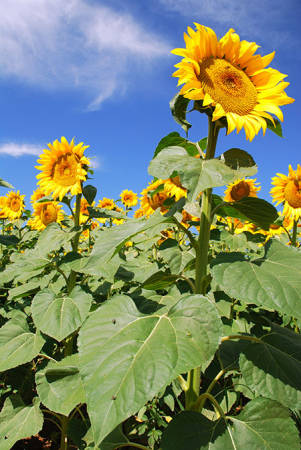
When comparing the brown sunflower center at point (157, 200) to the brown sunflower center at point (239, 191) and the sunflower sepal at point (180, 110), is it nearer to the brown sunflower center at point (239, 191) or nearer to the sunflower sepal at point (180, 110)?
the brown sunflower center at point (239, 191)

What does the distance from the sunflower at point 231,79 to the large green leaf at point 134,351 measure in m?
0.79

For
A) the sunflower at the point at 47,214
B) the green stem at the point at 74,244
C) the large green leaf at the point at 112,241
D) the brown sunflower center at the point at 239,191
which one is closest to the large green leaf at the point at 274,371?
the large green leaf at the point at 112,241

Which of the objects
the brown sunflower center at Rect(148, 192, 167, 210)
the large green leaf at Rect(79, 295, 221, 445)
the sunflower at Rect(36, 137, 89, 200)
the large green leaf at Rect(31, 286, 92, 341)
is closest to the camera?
the large green leaf at Rect(79, 295, 221, 445)

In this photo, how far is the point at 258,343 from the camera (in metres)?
1.40

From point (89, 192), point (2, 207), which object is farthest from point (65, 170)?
point (2, 207)

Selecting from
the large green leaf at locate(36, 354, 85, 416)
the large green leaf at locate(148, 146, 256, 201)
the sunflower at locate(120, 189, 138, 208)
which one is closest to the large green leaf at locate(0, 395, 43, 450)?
the large green leaf at locate(36, 354, 85, 416)

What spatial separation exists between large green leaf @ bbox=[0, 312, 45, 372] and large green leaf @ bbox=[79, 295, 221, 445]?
1112mm

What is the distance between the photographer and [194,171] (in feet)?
3.97

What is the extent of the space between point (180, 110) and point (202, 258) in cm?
69

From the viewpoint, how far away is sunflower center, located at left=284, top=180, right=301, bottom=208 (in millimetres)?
4113

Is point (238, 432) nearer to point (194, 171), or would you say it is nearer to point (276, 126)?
point (194, 171)

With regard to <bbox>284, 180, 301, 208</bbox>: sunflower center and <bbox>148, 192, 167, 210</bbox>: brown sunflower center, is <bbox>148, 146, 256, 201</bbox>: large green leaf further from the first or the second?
<bbox>284, 180, 301, 208</bbox>: sunflower center

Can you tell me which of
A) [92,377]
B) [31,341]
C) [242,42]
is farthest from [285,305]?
[31,341]

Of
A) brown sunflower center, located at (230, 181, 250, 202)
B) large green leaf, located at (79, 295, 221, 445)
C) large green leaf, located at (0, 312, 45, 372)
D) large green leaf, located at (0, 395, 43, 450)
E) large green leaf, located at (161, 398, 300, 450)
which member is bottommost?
large green leaf, located at (0, 395, 43, 450)
